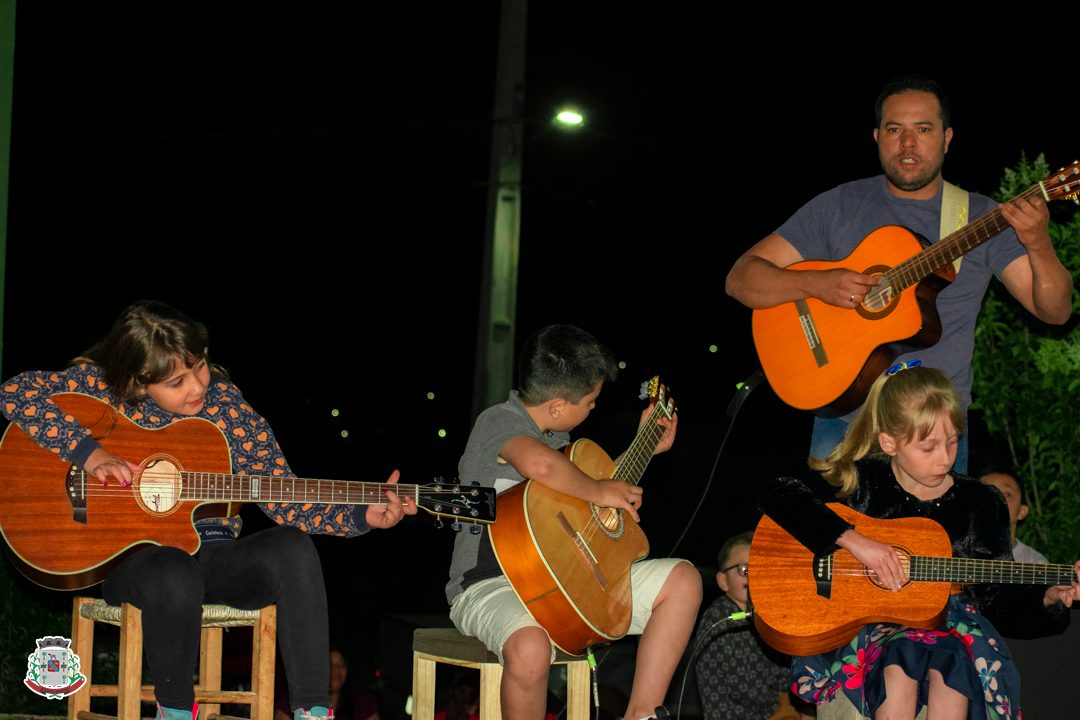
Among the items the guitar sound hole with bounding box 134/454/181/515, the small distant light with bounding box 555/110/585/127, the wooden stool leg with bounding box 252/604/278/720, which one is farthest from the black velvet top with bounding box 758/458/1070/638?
the small distant light with bounding box 555/110/585/127

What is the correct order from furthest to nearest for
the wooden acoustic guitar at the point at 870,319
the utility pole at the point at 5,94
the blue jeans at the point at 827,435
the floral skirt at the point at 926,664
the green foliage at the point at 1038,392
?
the green foliage at the point at 1038,392, the blue jeans at the point at 827,435, the wooden acoustic guitar at the point at 870,319, the utility pole at the point at 5,94, the floral skirt at the point at 926,664

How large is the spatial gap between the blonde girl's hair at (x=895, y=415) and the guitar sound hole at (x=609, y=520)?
0.69 m

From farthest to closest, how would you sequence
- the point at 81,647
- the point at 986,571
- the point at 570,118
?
the point at 570,118 < the point at 81,647 < the point at 986,571

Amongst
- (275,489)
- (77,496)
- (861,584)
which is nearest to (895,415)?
(861,584)

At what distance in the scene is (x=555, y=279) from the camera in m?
16.2

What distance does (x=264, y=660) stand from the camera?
399cm

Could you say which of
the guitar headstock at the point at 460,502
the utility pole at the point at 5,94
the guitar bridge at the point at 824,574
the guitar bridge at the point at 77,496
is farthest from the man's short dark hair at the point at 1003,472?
the utility pole at the point at 5,94

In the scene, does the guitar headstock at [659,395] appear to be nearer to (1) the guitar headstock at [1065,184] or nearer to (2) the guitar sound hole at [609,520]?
(2) the guitar sound hole at [609,520]

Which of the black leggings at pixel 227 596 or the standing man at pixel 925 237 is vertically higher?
the standing man at pixel 925 237

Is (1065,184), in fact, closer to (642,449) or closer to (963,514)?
(963,514)

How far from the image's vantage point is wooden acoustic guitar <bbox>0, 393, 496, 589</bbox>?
3764 millimetres

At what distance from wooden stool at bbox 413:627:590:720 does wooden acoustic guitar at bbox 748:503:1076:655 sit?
743 millimetres

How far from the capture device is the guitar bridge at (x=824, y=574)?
144 inches

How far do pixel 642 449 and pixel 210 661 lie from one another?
1699mm
